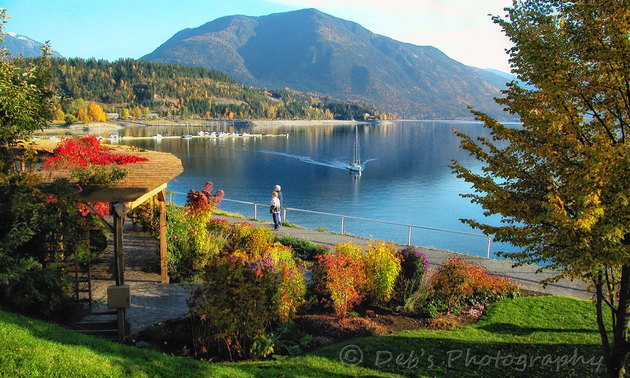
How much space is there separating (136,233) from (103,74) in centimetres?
20751

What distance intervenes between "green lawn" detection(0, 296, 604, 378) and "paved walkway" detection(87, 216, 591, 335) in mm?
1859

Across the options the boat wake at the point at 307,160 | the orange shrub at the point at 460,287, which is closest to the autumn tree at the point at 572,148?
the orange shrub at the point at 460,287

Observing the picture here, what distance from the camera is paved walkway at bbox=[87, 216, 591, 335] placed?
332 inches

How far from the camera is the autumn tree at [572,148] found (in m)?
4.70

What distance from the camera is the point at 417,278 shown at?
9.53 m

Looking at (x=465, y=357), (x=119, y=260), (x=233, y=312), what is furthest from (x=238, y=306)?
(x=465, y=357)

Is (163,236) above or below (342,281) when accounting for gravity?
above

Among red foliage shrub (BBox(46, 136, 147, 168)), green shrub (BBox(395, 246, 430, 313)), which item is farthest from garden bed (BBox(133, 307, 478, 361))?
red foliage shrub (BBox(46, 136, 147, 168))

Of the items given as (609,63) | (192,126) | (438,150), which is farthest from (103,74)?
(609,63)

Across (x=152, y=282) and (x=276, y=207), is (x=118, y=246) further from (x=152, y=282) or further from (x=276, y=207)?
(x=276, y=207)

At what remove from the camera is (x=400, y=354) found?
6703 mm

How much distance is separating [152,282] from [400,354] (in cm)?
611

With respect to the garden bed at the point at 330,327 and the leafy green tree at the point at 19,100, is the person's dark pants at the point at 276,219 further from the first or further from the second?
the leafy green tree at the point at 19,100

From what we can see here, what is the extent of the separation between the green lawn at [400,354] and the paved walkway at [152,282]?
186 cm
